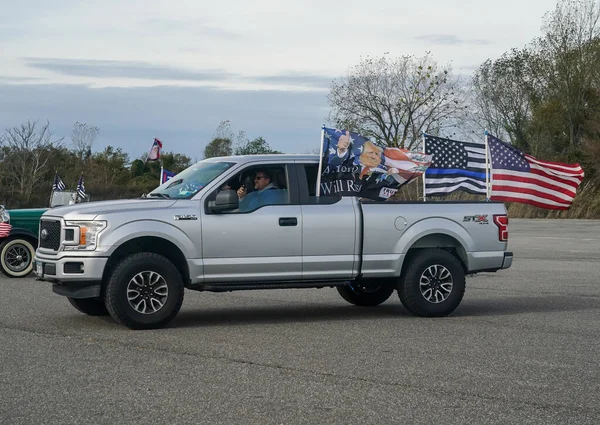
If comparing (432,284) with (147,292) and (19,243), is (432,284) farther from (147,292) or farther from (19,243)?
(19,243)

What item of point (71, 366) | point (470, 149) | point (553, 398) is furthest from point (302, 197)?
point (553, 398)

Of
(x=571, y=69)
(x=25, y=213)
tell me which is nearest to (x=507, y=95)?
(x=571, y=69)

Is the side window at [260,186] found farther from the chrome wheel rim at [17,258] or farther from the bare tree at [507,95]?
the bare tree at [507,95]

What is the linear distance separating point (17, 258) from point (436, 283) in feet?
29.9

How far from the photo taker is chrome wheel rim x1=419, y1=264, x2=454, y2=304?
39.4ft

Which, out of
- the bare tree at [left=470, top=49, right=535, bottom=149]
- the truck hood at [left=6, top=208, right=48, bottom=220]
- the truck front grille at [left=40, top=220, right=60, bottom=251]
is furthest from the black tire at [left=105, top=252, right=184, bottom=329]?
the bare tree at [left=470, top=49, right=535, bottom=149]

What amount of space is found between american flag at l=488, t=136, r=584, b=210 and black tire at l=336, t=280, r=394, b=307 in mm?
2063

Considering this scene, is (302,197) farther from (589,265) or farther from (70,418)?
(589,265)

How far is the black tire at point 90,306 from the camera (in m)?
11.8

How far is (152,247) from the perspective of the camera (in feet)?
36.7

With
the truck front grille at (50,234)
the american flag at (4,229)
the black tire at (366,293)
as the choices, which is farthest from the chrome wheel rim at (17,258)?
the black tire at (366,293)

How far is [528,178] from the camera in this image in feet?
46.2

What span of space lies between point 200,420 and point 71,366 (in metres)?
2.37

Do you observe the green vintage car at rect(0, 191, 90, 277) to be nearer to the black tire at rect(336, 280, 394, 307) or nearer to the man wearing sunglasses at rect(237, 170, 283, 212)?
the black tire at rect(336, 280, 394, 307)
